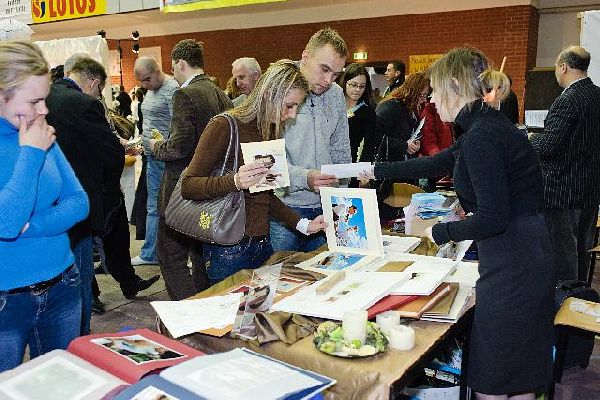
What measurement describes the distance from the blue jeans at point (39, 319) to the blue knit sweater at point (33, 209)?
0.05m

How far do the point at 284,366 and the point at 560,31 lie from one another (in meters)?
9.26

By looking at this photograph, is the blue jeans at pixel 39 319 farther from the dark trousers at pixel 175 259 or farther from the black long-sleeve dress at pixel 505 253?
the dark trousers at pixel 175 259

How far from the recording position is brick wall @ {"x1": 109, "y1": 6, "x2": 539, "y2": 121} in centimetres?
851

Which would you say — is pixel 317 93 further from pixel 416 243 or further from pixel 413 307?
pixel 413 307

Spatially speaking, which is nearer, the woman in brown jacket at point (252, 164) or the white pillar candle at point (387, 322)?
the white pillar candle at point (387, 322)

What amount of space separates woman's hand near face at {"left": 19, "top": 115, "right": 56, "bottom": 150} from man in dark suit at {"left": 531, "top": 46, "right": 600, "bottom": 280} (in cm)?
311

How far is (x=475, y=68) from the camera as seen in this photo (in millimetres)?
1746

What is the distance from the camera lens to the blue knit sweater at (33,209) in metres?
1.42

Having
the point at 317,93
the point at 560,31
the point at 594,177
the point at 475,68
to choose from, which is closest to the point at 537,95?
the point at 560,31

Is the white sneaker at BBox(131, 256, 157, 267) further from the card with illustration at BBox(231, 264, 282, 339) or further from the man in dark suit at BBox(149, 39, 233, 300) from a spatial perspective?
the card with illustration at BBox(231, 264, 282, 339)

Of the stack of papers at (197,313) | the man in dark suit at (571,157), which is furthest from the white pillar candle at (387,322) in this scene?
the man in dark suit at (571,157)

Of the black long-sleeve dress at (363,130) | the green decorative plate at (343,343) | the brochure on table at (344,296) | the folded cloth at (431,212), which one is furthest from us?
the black long-sleeve dress at (363,130)

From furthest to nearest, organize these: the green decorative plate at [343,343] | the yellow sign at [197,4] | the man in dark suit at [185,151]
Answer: the yellow sign at [197,4] < the man in dark suit at [185,151] < the green decorative plate at [343,343]

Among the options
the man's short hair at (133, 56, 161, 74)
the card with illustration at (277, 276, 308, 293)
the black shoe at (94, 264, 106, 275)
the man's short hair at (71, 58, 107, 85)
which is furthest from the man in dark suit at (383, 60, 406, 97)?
the card with illustration at (277, 276, 308, 293)
